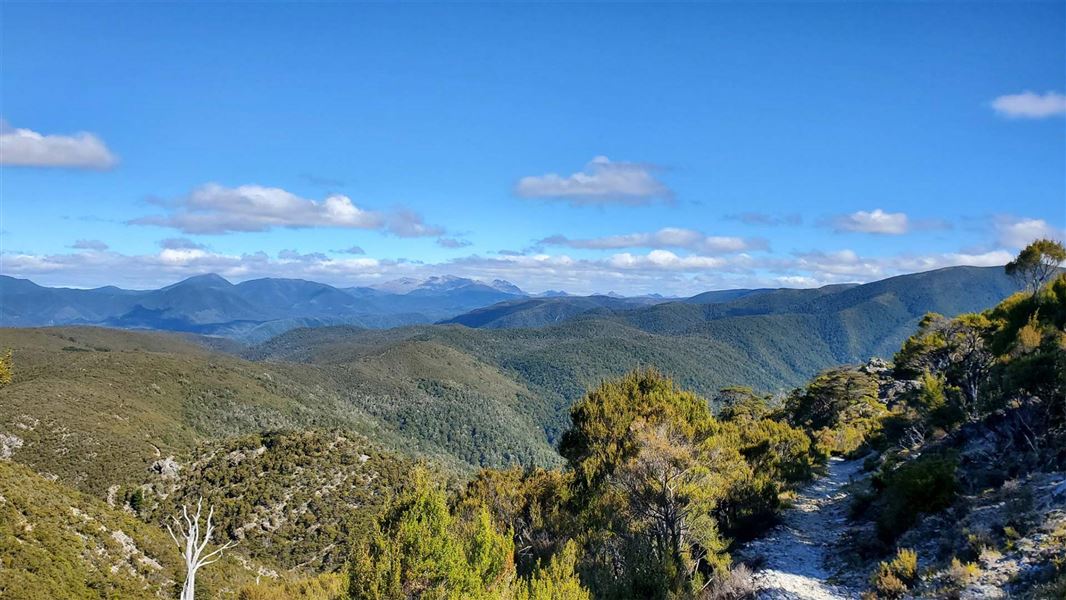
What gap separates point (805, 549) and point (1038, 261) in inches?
1067

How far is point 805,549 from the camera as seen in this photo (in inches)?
789

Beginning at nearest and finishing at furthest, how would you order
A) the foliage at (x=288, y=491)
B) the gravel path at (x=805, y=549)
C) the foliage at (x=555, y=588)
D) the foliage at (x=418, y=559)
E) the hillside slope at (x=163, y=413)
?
the foliage at (x=418, y=559), the foliage at (x=555, y=588), the gravel path at (x=805, y=549), the foliage at (x=288, y=491), the hillside slope at (x=163, y=413)

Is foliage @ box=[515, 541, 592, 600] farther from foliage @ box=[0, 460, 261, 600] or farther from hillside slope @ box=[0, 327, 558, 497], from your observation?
hillside slope @ box=[0, 327, 558, 497]

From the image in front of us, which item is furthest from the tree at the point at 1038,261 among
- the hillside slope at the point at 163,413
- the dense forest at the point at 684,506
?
the hillside slope at the point at 163,413

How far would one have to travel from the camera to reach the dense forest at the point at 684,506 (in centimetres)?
1245

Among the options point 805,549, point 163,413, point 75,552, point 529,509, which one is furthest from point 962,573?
point 163,413

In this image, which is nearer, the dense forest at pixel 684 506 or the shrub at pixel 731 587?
the dense forest at pixel 684 506

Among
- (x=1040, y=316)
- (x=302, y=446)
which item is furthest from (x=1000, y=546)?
(x=302, y=446)

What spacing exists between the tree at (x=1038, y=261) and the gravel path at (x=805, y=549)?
59.4ft

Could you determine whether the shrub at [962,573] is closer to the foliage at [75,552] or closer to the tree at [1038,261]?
the tree at [1038,261]

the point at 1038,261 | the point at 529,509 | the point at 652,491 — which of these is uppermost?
the point at 1038,261

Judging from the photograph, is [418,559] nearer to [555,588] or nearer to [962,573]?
[555,588]

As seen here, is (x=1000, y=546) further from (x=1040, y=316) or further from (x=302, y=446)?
(x=302, y=446)

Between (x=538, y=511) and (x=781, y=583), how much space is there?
357 inches
